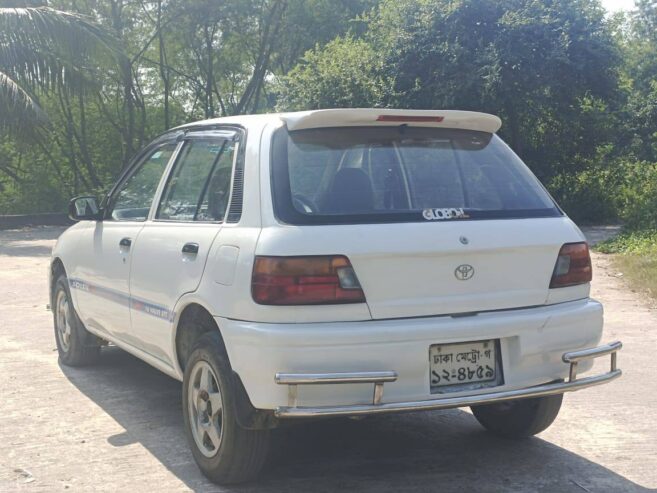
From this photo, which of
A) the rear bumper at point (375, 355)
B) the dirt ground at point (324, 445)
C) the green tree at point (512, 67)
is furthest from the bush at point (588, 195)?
the rear bumper at point (375, 355)

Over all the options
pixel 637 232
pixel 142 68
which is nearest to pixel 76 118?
pixel 142 68

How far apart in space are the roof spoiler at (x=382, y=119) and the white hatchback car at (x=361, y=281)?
0.01m

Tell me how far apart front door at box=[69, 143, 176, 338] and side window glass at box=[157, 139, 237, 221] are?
25 cm

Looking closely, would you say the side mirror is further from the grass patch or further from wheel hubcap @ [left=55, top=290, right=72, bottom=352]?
the grass patch

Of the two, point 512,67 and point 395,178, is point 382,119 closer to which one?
point 395,178

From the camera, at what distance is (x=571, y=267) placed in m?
4.73

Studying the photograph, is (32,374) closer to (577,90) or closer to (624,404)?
(624,404)

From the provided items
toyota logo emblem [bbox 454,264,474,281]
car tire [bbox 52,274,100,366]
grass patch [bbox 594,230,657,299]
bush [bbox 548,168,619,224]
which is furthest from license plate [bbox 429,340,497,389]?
bush [bbox 548,168,619,224]

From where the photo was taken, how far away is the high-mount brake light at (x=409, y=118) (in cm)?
470

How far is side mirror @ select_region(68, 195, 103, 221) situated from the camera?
6461mm

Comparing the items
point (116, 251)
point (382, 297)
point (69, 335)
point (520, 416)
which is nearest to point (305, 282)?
point (382, 297)

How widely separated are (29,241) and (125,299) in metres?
15.9

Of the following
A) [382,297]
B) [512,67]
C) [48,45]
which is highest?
[48,45]

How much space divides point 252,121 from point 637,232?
12.9m
